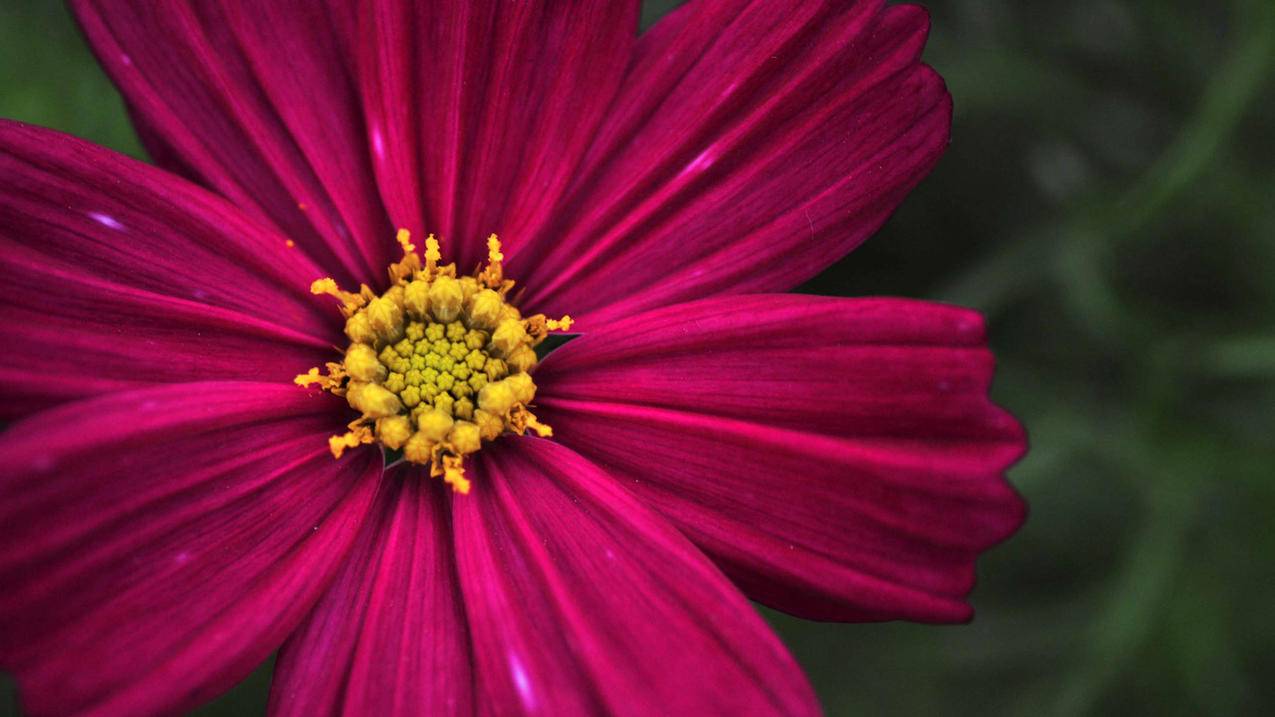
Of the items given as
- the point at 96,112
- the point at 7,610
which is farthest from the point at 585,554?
the point at 96,112

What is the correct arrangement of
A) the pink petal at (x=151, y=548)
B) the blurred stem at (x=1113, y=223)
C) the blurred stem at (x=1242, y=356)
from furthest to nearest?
the blurred stem at (x=1242, y=356) → the blurred stem at (x=1113, y=223) → the pink petal at (x=151, y=548)

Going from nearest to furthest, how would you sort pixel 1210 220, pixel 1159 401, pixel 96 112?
1. pixel 96 112
2. pixel 1159 401
3. pixel 1210 220

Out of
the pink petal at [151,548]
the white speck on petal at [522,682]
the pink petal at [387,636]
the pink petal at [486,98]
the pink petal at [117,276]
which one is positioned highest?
the pink petal at [486,98]

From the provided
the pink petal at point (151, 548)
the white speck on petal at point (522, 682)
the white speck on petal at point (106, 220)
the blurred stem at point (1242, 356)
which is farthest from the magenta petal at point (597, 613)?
the blurred stem at point (1242, 356)

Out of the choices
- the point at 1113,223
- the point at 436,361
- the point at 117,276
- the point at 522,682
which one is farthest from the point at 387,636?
the point at 1113,223

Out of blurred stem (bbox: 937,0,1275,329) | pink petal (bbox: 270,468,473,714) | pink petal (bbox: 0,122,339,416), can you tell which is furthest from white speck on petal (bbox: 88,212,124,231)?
blurred stem (bbox: 937,0,1275,329)

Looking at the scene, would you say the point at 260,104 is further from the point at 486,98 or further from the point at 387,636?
the point at 387,636

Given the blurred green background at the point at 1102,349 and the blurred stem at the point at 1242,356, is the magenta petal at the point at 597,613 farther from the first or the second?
the blurred stem at the point at 1242,356

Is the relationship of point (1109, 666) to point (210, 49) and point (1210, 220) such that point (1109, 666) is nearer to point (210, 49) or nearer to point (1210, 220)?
point (1210, 220)
